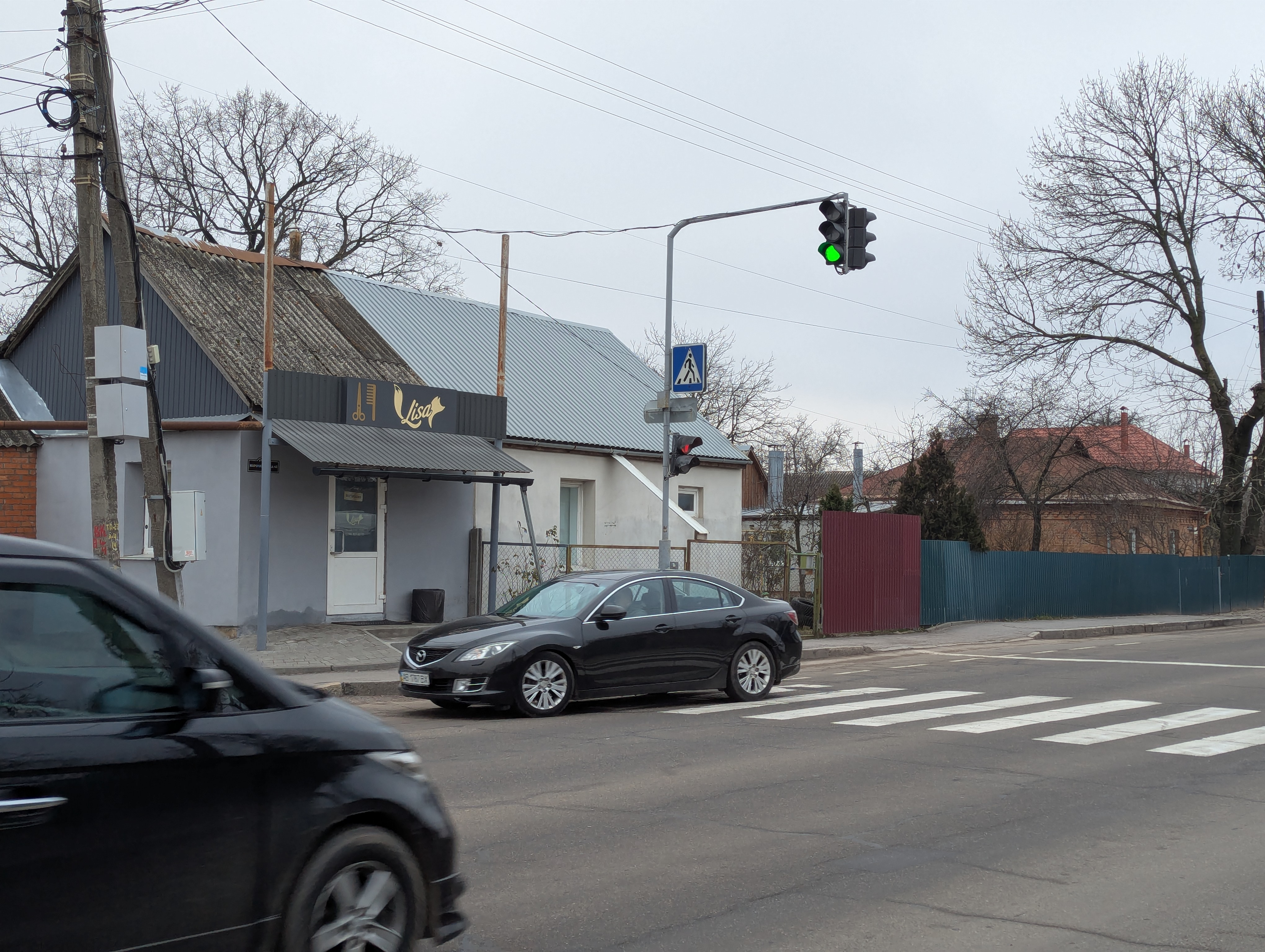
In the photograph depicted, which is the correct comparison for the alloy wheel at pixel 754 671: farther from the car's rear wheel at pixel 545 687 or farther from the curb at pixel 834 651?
the curb at pixel 834 651

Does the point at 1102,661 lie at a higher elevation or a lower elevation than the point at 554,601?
lower

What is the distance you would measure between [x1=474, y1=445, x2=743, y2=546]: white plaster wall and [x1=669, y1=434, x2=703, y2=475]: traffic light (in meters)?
2.36

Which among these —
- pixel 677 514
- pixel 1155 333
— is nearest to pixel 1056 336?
pixel 1155 333

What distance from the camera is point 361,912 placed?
4.02 metres

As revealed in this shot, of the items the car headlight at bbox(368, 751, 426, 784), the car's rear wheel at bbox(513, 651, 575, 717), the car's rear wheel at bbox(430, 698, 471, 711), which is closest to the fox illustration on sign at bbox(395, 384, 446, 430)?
the car's rear wheel at bbox(430, 698, 471, 711)

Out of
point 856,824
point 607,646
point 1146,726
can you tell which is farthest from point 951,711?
point 856,824

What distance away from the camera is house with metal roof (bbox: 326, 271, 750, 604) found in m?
22.4

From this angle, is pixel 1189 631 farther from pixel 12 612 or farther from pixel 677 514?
pixel 12 612

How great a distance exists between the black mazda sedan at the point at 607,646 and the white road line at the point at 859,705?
90 cm

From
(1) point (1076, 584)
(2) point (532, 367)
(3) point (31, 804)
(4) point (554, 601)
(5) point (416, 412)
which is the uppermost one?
(2) point (532, 367)

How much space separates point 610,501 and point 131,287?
12.4m

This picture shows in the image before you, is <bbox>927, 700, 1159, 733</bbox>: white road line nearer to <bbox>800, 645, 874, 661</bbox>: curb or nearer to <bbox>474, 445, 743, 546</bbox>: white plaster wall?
<bbox>800, 645, 874, 661</bbox>: curb

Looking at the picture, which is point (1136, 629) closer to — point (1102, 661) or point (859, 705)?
point (1102, 661)

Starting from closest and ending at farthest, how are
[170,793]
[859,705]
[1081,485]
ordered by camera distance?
1. [170,793]
2. [859,705]
3. [1081,485]
